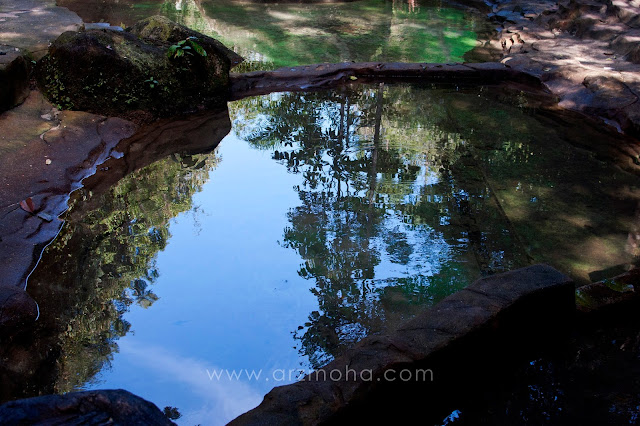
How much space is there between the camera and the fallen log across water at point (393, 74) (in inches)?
296

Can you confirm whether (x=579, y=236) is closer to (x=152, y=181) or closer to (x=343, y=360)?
(x=343, y=360)

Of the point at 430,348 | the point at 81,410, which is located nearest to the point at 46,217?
the point at 81,410

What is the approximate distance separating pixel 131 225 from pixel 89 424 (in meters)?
2.97

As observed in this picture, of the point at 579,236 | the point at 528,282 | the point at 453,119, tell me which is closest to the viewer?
the point at 528,282

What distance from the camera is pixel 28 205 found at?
452 cm

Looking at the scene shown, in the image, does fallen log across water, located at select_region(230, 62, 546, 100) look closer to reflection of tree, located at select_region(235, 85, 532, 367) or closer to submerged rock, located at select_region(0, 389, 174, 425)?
reflection of tree, located at select_region(235, 85, 532, 367)

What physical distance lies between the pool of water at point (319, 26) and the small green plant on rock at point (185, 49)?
1.52 m

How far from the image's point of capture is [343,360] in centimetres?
279

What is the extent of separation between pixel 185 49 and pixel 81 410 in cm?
531

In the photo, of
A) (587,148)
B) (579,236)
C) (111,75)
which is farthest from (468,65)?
(111,75)

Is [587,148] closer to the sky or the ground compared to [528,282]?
closer to the ground

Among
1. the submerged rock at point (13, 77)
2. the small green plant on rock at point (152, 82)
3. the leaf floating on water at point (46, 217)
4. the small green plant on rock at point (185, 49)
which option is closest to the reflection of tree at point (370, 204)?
the small green plant on rock at point (185, 49)

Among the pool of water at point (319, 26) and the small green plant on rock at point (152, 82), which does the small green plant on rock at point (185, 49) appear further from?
the pool of water at point (319, 26)

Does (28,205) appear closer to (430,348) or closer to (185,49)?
(185,49)
